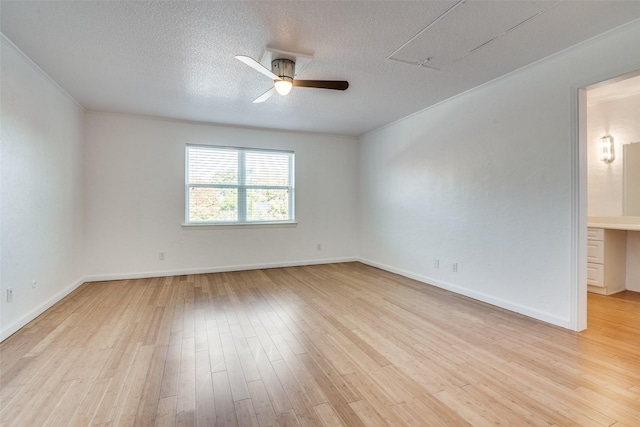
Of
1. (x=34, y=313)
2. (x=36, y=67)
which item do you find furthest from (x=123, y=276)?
(x=36, y=67)

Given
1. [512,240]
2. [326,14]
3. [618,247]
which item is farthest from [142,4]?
[618,247]

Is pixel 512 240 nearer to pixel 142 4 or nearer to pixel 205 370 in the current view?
→ pixel 205 370

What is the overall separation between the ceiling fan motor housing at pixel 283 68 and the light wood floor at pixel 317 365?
2289 millimetres

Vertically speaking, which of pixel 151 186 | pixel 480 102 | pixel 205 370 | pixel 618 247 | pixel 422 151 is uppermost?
pixel 480 102

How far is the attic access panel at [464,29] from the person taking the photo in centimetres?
204

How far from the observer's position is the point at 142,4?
2010 mm

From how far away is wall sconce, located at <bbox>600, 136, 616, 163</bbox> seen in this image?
13.0 feet

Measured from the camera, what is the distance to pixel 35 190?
298 cm

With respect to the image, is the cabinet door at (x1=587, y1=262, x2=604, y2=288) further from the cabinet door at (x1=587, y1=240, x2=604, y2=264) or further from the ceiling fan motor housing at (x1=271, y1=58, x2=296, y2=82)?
the ceiling fan motor housing at (x1=271, y1=58, x2=296, y2=82)

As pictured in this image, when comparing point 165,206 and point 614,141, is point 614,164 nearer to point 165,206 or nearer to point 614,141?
point 614,141

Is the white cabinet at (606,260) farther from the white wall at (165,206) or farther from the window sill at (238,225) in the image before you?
the window sill at (238,225)

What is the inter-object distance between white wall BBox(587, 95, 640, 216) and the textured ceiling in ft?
7.28

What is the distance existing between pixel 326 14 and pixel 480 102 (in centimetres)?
225

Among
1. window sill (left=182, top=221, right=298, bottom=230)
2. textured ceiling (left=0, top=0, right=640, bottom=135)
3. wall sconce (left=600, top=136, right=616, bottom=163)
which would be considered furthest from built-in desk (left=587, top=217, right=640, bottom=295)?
window sill (left=182, top=221, right=298, bottom=230)
